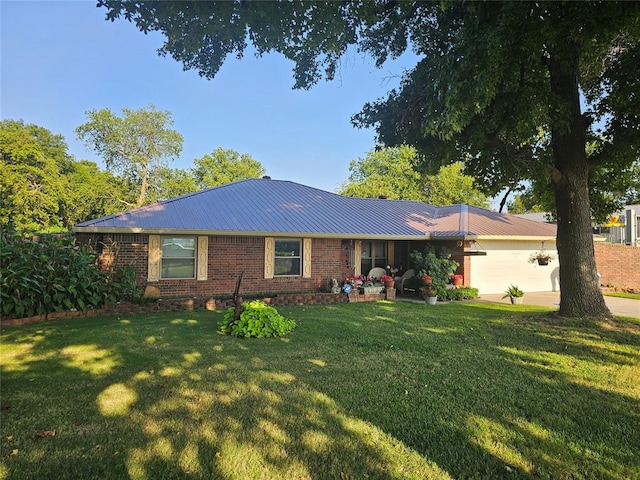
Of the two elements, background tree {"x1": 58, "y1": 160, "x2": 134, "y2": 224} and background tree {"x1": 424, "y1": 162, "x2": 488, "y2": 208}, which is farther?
background tree {"x1": 424, "y1": 162, "x2": 488, "y2": 208}

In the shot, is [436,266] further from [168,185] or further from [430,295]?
[168,185]

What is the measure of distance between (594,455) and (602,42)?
6307 millimetres

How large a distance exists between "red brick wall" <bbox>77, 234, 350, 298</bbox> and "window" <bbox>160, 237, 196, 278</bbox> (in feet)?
0.98

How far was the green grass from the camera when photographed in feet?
9.33

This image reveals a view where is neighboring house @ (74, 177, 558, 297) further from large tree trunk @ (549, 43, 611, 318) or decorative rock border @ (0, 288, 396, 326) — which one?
large tree trunk @ (549, 43, 611, 318)

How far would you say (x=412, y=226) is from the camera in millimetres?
15297

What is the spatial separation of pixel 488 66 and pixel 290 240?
8.62m

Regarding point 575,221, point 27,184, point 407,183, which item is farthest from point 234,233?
point 407,183

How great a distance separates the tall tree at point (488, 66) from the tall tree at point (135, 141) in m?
34.2

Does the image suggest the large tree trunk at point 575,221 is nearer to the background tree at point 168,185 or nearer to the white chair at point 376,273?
the white chair at point 376,273

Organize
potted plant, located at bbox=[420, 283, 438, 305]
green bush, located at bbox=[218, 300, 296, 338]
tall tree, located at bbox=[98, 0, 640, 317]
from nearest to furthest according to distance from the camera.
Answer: tall tree, located at bbox=[98, 0, 640, 317] < green bush, located at bbox=[218, 300, 296, 338] < potted plant, located at bbox=[420, 283, 438, 305]

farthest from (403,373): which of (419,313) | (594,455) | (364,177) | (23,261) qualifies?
(364,177)

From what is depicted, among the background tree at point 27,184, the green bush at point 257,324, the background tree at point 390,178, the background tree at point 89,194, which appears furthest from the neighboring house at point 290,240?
the background tree at point 390,178

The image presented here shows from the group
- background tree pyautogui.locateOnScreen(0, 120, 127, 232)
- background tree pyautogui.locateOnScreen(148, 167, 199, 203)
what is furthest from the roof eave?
background tree pyautogui.locateOnScreen(148, 167, 199, 203)
